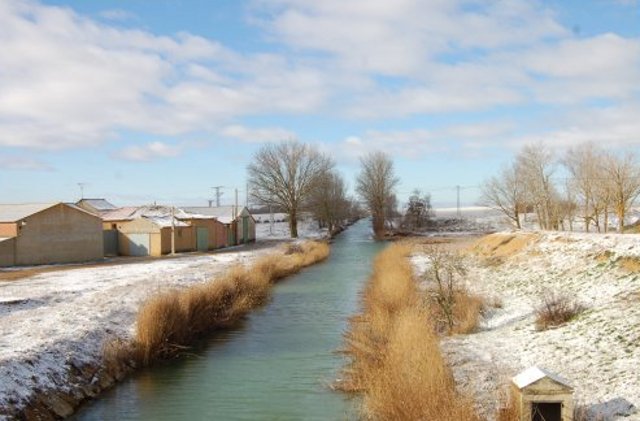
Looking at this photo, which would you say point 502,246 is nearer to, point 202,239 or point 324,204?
point 202,239

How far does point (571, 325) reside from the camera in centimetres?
1376

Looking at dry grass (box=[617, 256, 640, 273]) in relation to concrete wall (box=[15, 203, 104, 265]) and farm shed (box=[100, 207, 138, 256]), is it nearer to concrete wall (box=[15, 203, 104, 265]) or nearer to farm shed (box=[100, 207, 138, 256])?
concrete wall (box=[15, 203, 104, 265])

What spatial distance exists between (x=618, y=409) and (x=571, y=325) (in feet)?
17.6

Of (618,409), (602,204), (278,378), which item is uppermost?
(602,204)

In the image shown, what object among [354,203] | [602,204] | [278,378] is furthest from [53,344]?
[354,203]

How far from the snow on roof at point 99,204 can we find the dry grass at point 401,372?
57260mm

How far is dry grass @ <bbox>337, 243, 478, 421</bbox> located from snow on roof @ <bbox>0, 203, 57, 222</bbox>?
28.1m

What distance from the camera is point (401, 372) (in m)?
10.4

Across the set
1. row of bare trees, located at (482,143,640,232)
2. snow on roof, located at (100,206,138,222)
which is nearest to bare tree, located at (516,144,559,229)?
row of bare trees, located at (482,143,640,232)

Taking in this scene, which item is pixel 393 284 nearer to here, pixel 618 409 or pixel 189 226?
pixel 618 409

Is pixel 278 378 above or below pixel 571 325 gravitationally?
below

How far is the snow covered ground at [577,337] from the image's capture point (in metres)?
9.76

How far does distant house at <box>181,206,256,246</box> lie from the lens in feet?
211

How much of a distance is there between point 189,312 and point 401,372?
31.8 feet
